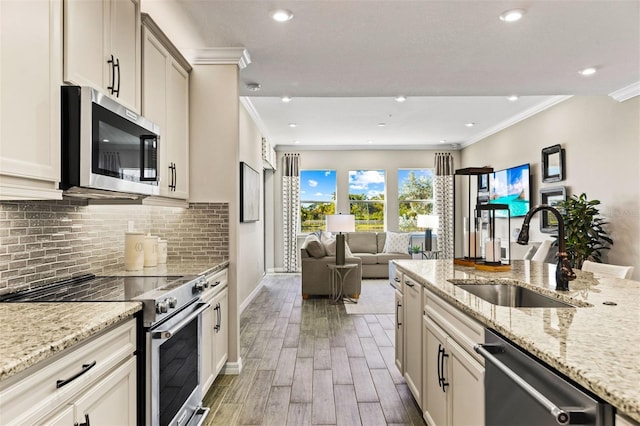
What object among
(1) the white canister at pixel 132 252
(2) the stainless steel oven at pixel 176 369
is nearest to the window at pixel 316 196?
(1) the white canister at pixel 132 252

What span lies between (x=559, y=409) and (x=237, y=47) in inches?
122

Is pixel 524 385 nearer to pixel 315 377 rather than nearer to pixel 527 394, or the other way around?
pixel 527 394

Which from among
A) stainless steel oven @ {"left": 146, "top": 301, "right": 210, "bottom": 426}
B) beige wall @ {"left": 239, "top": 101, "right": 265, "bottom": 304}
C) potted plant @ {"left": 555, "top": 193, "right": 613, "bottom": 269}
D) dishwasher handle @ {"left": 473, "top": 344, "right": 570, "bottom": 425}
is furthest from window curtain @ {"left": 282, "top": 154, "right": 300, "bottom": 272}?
dishwasher handle @ {"left": 473, "top": 344, "right": 570, "bottom": 425}

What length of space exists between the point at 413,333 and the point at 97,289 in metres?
1.85

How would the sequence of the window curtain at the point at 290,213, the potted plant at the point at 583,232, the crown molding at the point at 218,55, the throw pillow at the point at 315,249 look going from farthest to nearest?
the window curtain at the point at 290,213
the throw pillow at the point at 315,249
the potted plant at the point at 583,232
the crown molding at the point at 218,55

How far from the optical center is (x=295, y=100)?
5.50 m

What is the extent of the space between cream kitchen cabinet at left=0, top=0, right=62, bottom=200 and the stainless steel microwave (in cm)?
5

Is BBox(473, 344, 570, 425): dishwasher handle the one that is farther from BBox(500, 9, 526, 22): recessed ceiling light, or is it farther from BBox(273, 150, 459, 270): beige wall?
BBox(273, 150, 459, 270): beige wall

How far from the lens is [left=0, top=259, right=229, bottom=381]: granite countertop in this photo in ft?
3.39

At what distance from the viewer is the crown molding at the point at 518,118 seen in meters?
5.45

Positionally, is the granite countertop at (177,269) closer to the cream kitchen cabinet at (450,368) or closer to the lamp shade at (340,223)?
the cream kitchen cabinet at (450,368)

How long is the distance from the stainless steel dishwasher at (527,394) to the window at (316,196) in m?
7.59

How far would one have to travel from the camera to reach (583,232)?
179 inches

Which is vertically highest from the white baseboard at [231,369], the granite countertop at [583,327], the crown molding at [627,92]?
the crown molding at [627,92]
